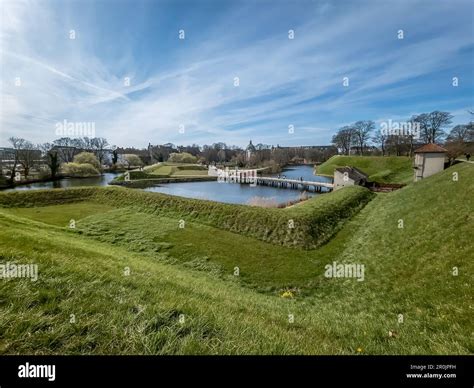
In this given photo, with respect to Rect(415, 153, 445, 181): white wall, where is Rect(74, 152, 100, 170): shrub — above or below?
above

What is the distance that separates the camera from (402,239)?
36.7ft

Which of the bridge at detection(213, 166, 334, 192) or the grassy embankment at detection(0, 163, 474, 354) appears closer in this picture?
the grassy embankment at detection(0, 163, 474, 354)

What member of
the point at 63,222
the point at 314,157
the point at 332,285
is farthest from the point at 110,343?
the point at 314,157

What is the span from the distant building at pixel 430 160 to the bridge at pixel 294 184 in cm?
2112

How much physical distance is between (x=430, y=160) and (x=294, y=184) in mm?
34223

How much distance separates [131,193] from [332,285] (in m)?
22.5

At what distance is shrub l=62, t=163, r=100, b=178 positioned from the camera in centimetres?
6734

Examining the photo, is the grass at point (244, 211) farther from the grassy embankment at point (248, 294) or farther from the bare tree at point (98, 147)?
the bare tree at point (98, 147)

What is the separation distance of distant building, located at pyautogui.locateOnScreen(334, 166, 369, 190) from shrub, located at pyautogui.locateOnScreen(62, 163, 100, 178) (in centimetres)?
7041

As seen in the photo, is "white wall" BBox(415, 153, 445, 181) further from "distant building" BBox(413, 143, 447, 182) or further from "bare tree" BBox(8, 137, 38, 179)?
"bare tree" BBox(8, 137, 38, 179)

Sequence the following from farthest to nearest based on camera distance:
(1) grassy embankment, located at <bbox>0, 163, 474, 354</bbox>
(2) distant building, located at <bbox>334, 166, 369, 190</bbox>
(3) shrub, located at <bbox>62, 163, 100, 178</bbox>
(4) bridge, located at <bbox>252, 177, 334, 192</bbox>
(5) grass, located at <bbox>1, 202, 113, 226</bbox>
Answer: (3) shrub, located at <bbox>62, 163, 100, 178</bbox> < (4) bridge, located at <bbox>252, 177, 334, 192</bbox> < (2) distant building, located at <bbox>334, 166, 369, 190</bbox> < (5) grass, located at <bbox>1, 202, 113, 226</bbox> < (1) grassy embankment, located at <bbox>0, 163, 474, 354</bbox>

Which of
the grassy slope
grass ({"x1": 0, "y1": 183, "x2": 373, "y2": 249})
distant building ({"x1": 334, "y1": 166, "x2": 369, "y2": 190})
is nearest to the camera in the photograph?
grass ({"x1": 0, "y1": 183, "x2": 373, "y2": 249})

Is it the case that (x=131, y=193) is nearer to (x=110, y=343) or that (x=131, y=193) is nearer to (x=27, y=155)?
(x=110, y=343)

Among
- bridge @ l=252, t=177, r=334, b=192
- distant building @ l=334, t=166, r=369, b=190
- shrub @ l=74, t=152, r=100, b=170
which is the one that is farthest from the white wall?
shrub @ l=74, t=152, r=100, b=170
